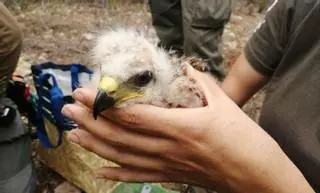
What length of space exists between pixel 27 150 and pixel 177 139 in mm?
1502

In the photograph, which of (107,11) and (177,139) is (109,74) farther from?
(107,11)

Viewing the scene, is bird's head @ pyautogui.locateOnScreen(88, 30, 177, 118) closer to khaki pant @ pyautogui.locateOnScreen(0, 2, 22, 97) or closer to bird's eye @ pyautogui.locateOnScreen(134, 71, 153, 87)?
bird's eye @ pyautogui.locateOnScreen(134, 71, 153, 87)

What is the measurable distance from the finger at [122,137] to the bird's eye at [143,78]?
0.13 metres

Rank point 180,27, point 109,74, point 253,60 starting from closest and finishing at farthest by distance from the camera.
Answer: point 109,74 < point 253,60 < point 180,27

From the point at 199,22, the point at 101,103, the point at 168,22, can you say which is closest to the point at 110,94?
the point at 101,103

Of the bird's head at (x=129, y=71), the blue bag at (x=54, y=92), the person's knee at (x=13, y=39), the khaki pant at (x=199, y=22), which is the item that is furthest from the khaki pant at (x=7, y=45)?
the bird's head at (x=129, y=71)

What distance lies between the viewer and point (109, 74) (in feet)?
4.03

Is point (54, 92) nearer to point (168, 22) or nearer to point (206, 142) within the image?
point (206, 142)

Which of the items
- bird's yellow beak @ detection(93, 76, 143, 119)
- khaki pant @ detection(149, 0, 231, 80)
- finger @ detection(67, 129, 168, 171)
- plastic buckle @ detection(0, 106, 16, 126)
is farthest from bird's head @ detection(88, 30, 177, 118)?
khaki pant @ detection(149, 0, 231, 80)

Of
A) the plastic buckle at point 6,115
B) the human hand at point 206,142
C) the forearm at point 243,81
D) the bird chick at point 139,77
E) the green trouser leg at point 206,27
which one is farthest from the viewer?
the green trouser leg at point 206,27

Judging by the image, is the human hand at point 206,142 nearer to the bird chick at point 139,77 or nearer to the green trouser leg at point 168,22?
the bird chick at point 139,77

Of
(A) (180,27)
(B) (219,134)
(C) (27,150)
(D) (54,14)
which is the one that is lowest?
(D) (54,14)

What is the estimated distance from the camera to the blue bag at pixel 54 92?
2.19m

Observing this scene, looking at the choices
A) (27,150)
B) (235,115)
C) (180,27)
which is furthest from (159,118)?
(180,27)
